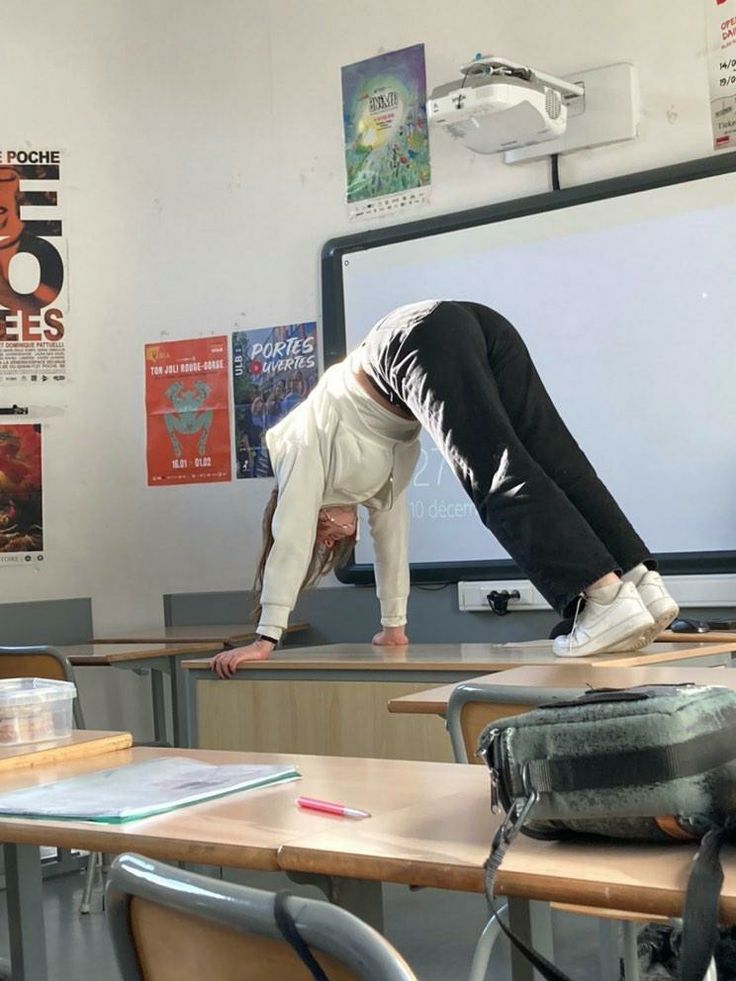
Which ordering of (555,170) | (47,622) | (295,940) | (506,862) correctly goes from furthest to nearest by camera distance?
(47,622), (555,170), (506,862), (295,940)

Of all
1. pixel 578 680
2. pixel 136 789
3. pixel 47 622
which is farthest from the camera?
pixel 47 622

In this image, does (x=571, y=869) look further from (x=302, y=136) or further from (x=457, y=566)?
(x=302, y=136)

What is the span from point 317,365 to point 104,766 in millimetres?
3138

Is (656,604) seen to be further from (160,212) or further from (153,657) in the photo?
(160,212)

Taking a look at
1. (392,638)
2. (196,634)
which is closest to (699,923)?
(392,638)

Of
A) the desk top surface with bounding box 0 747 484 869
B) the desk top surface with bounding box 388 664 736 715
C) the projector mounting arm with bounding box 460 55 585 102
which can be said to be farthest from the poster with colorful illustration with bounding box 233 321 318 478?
the desk top surface with bounding box 0 747 484 869

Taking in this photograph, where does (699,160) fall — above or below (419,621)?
above

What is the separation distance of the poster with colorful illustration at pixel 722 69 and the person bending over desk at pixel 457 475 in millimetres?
1227

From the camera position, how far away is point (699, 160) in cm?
370

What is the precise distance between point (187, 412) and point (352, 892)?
3965 millimetres

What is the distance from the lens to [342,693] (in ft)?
9.40

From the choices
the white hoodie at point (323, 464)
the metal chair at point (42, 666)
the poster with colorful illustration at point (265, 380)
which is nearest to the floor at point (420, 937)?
the metal chair at point (42, 666)

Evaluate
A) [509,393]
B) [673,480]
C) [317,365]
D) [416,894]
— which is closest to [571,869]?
[509,393]

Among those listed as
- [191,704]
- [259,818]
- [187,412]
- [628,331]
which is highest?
[628,331]
